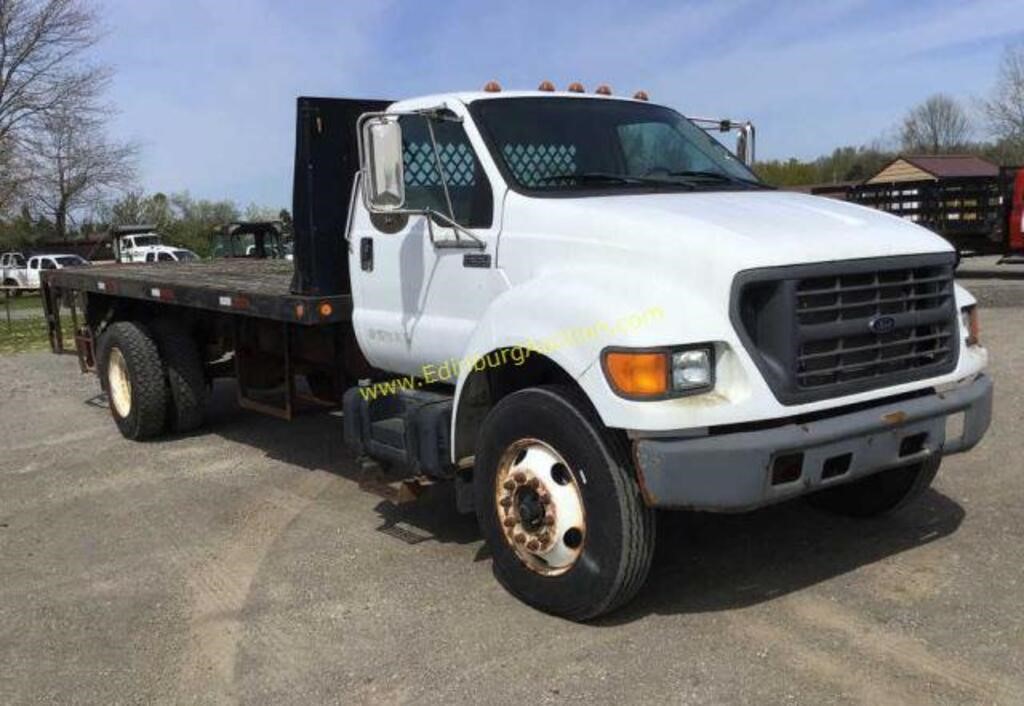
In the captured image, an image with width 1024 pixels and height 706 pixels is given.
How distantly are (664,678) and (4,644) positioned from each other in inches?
111

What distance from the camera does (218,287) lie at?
6895mm

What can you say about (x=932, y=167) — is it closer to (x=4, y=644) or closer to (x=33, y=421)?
(x=33, y=421)

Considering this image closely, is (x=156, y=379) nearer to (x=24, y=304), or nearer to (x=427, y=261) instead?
(x=427, y=261)

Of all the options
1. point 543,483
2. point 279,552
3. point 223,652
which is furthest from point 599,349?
point 279,552

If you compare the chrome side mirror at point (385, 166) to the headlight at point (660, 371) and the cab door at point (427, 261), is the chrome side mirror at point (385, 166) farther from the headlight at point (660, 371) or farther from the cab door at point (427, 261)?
the headlight at point (660, 371)

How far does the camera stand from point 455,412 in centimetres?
461

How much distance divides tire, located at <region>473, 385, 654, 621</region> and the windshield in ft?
3.79

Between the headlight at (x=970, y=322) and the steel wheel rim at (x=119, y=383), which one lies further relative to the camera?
the steel wheel rim at (x=119, y=383)

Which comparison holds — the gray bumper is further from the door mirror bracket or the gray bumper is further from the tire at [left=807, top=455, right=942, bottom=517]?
the door mirror bracket

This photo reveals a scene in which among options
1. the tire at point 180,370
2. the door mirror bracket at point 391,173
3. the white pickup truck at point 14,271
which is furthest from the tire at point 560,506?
the white pickup truck at point 14,271

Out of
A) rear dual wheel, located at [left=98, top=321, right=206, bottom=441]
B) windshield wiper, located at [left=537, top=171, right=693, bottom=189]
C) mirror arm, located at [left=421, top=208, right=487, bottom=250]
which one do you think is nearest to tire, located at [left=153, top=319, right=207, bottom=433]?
rear dual wheel, located at [left=98, top=321, right=206, bottom=441]

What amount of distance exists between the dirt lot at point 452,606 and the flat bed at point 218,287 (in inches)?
48.3

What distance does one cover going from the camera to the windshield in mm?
4707

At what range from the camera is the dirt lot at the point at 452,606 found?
3.67 meters
